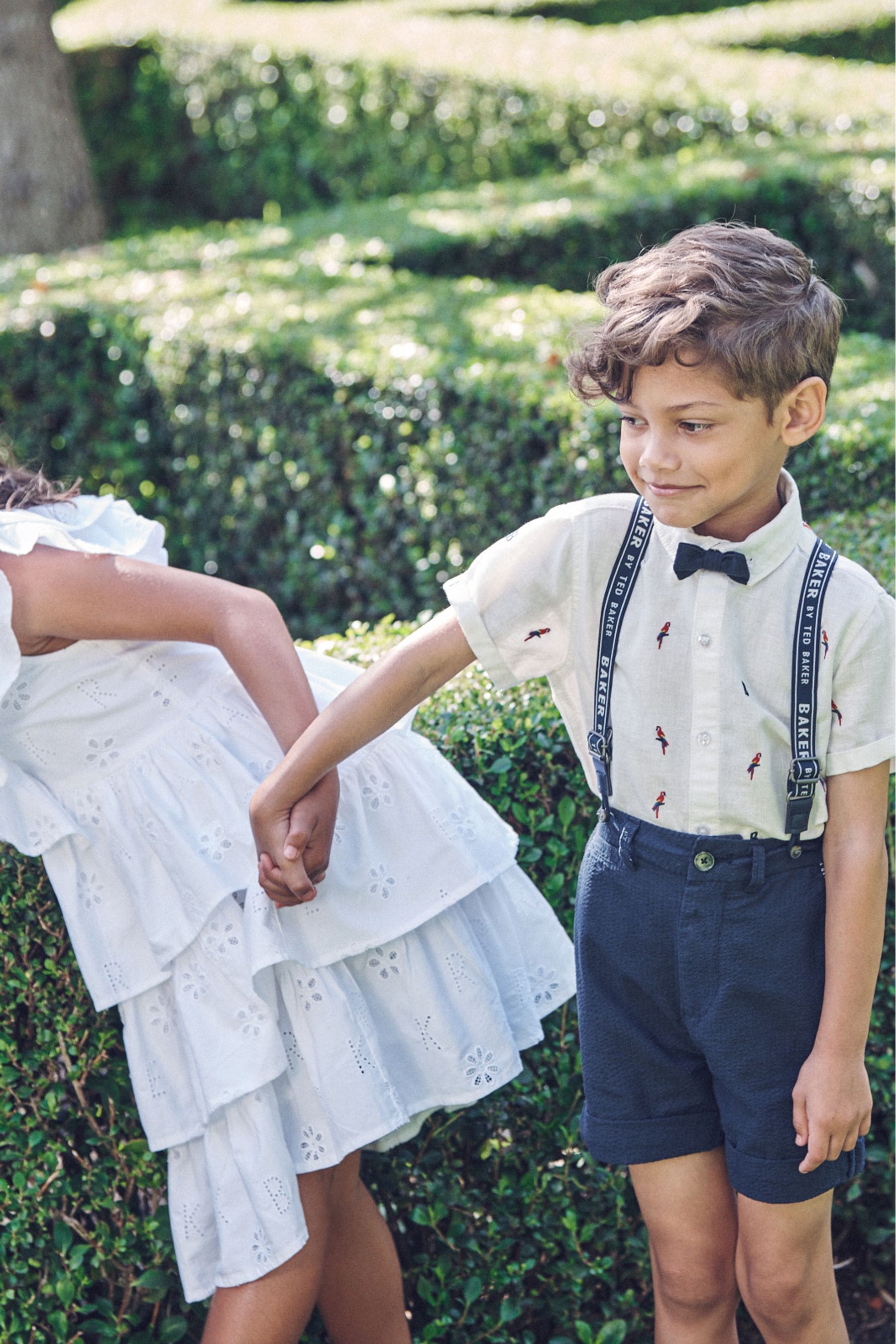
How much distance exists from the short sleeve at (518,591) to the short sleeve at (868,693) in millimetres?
385

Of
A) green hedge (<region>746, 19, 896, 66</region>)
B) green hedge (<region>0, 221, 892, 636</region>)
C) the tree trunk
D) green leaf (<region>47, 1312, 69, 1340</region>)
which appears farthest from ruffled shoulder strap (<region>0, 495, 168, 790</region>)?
green hedge (<region>746, 19, 896, 66</region>)

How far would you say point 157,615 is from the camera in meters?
2.15

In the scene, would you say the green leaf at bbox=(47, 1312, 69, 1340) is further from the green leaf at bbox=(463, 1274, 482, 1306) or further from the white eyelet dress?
the green leaf at bbox=(463, 1274, 482, 1306)

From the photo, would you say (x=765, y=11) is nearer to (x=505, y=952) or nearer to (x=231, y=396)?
(x=231, y=396)

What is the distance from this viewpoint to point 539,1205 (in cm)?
261

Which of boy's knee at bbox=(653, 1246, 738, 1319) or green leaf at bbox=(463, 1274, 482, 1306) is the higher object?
boy's knee at bbox=(653, 1246, 738, 1319)

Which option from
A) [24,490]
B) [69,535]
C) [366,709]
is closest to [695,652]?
[366,709]

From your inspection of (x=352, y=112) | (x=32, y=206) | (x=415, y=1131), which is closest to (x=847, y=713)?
(x=415, y=1131)

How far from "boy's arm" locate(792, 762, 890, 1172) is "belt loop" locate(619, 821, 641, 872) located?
0.82 feet

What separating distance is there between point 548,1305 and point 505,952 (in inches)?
30.9

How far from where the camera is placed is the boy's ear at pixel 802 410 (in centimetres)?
176

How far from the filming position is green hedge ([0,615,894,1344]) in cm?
234

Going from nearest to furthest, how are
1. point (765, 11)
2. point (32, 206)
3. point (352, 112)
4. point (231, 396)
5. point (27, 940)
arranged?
1. point (27, 940)
2. point (231, 396)
3. point (32, 206)
4. point (352, 112)
5. point (765, 11)

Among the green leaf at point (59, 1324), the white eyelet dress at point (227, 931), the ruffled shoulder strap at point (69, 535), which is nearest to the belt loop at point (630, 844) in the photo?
the white eyelet dress at point (227, 931)
